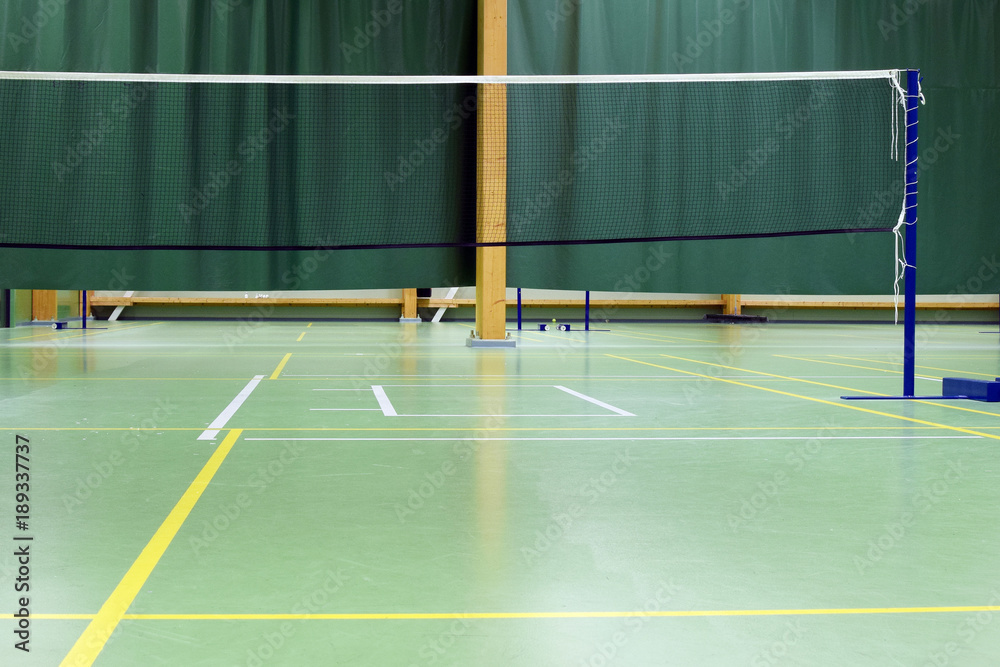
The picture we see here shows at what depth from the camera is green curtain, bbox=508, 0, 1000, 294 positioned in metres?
14.9

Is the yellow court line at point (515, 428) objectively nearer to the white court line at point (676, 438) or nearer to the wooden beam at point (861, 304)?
the white court line at point (676, 438)

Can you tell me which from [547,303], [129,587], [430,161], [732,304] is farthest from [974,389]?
[732,304]

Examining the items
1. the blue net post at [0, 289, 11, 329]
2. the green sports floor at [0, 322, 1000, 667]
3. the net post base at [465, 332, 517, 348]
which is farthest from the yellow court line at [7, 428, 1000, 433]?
the blue net post at [0, 289, 11, 329]

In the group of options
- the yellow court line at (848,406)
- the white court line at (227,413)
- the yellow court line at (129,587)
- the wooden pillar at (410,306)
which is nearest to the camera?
the yellow court line at (129,587)

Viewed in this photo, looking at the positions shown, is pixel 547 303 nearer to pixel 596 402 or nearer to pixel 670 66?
pixel 670 66

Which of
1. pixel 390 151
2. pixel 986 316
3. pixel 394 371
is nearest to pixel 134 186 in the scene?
pixel 390 151

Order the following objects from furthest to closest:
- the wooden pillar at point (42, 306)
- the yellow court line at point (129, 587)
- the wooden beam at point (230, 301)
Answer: the wooden beam at point (230, 301)
the wooden pillar at point (42, 306)
the yellow court line at point (129, 587)

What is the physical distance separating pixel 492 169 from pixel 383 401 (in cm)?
687

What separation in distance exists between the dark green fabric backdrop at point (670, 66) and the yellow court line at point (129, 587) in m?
10.5

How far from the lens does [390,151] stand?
13.8m

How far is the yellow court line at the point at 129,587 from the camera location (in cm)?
223

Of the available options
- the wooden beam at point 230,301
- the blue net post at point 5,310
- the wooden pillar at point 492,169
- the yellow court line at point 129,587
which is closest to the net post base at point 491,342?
the wooden pillar at point 492,169

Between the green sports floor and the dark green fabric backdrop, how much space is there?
276 inches

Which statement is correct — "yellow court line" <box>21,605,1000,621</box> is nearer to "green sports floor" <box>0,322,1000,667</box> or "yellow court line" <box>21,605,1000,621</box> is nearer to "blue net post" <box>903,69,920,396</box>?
"green sports floor" <box>0,322,1000,667</box>
